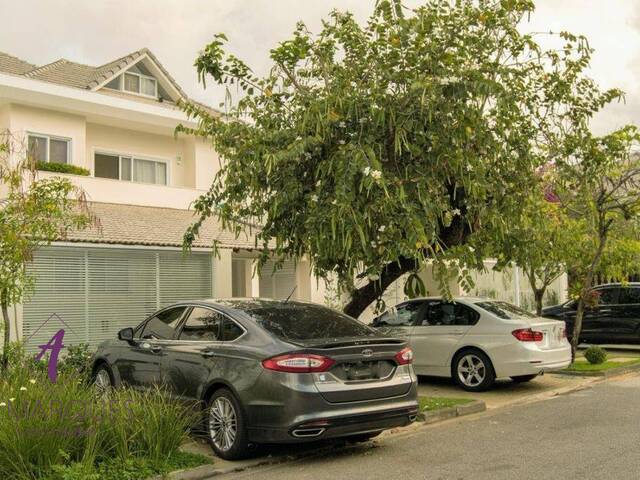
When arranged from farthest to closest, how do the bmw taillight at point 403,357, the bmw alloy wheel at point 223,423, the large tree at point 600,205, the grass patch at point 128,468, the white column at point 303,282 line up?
the white column at point 303,282
the large tree at point 600,205
the bmw taillight at point 403,357
the bmw alloy wheel at point 223,423
the grass patch at point 128,468

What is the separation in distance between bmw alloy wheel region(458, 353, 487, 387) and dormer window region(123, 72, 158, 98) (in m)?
13.2

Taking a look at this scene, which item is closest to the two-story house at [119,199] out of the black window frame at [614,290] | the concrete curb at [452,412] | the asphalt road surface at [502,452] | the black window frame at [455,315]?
the black window frame at [455,315]

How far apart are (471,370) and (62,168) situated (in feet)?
34.0

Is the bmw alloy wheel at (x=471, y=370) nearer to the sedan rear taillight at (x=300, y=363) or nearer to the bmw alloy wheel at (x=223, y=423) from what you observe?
the sedan rear taillight at (x=300, y=363)

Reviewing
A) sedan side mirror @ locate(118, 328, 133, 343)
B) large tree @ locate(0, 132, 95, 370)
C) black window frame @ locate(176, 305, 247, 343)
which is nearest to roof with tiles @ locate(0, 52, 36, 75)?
large tree @ locate(0, 132, 95, 370)

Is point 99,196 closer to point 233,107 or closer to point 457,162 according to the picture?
point 233,107

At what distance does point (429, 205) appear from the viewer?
8.27m

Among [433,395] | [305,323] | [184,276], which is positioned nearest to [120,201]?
[184,276]

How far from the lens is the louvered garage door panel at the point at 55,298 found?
12.5 m

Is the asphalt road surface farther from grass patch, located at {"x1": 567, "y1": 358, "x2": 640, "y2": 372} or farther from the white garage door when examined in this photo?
the white garage door

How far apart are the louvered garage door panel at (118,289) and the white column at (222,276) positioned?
1.51 m

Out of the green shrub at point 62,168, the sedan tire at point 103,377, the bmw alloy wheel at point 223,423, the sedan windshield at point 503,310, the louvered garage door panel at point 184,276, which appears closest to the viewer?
the bmw alloy wheel at point 223,423

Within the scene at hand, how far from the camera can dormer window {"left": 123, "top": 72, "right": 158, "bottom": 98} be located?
20.3 metres

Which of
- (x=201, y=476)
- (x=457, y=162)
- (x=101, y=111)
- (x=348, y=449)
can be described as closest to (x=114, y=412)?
(x=201, y=476)
